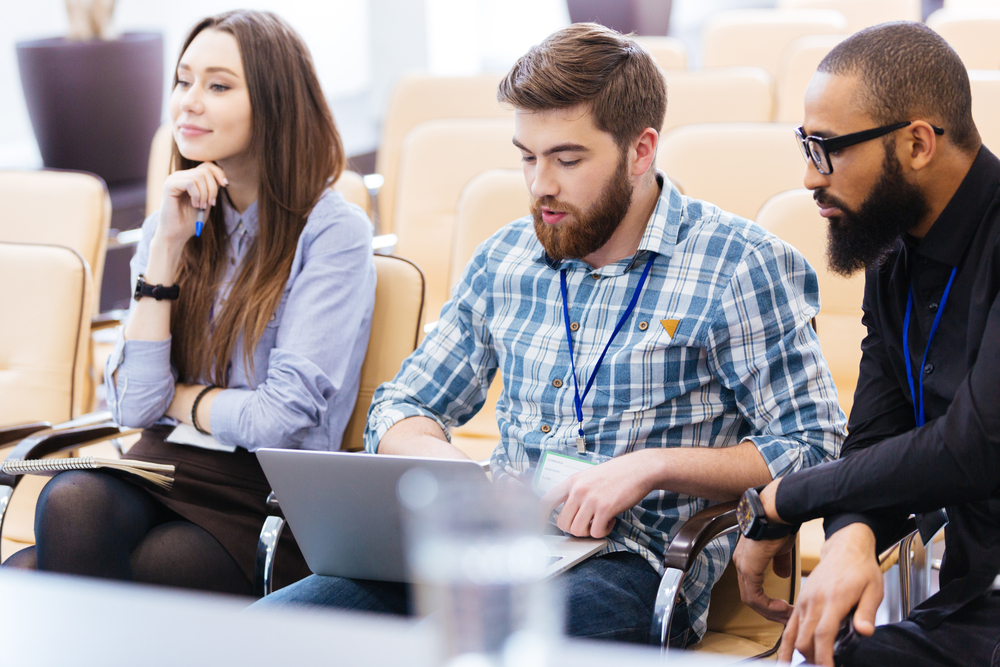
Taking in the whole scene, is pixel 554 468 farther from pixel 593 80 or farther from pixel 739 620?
pixel 593 80

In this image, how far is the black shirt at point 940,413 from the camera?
115cm

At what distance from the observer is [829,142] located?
127 centimetres

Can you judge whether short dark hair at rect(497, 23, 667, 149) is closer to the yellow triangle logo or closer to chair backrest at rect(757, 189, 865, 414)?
the yellow triangle logo

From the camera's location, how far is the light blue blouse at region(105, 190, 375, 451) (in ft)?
5.74

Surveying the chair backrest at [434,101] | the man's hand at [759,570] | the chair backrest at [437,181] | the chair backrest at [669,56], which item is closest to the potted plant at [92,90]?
the chair backrest at [434,101]

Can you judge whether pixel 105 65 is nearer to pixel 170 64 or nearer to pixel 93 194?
pixel 170 64

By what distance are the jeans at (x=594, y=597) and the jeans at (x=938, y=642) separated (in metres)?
0.26

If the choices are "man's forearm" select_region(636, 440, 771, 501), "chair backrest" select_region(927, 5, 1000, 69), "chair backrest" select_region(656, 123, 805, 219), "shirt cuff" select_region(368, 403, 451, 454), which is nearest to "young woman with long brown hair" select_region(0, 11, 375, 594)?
"shirt cuff" select_region(368, 403, 451, 454)

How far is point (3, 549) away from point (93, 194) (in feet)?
3.43

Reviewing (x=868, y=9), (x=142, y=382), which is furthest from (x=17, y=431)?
(x=868, y=9)

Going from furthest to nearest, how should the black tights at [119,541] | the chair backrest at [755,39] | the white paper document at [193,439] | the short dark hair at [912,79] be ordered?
the chair backrest at [755,39]
the white paper document at [193,439]
the black tights at [119,541]
the short dark hair at [912,79]

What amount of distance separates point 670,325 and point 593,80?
15.3 inches

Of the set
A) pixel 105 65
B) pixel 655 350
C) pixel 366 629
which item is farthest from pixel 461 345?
pixel 105 65

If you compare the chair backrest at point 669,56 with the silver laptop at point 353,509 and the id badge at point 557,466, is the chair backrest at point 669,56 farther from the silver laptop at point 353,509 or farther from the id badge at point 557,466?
the silver laptop at point 353,509
